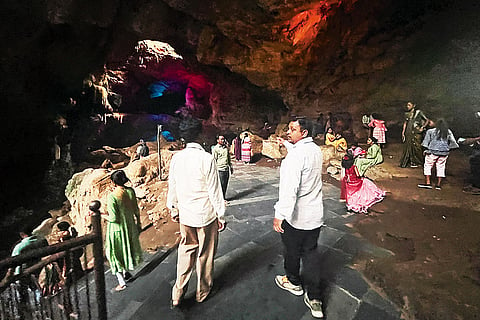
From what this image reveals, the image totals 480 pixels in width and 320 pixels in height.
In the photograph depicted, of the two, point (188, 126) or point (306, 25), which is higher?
point (306, 25)

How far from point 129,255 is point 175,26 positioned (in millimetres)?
8450

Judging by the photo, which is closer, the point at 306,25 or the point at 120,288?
the point at 120,288

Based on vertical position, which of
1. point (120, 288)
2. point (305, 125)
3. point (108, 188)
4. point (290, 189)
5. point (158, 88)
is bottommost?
point (120, 288)

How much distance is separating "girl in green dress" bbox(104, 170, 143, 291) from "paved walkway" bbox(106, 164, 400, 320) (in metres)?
0.19

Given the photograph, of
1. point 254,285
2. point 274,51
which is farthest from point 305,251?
point 274,51

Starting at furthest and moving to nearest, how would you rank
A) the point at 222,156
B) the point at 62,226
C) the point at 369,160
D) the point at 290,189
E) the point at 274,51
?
the point at 274,51 → the point at 369,160 → the point at 222,156 → the point at 62,226 → the point at 290,189

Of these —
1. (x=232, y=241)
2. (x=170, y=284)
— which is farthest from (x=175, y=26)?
(x=170, y=284)

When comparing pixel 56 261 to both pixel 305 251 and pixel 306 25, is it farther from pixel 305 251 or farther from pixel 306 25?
pixel 306 25

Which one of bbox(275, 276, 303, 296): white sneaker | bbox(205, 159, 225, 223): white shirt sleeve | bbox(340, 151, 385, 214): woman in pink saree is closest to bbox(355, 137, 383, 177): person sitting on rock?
bbox(340, 151, 385, 214): woman in pink saree

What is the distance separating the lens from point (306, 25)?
705cm

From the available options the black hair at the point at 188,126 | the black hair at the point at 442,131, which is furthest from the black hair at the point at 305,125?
the black hair at the point at 188,126

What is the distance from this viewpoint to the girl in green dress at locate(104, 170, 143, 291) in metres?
2.81

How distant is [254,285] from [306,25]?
6.88 m

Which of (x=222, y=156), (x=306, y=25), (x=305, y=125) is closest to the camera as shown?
(x=305, y=125)
